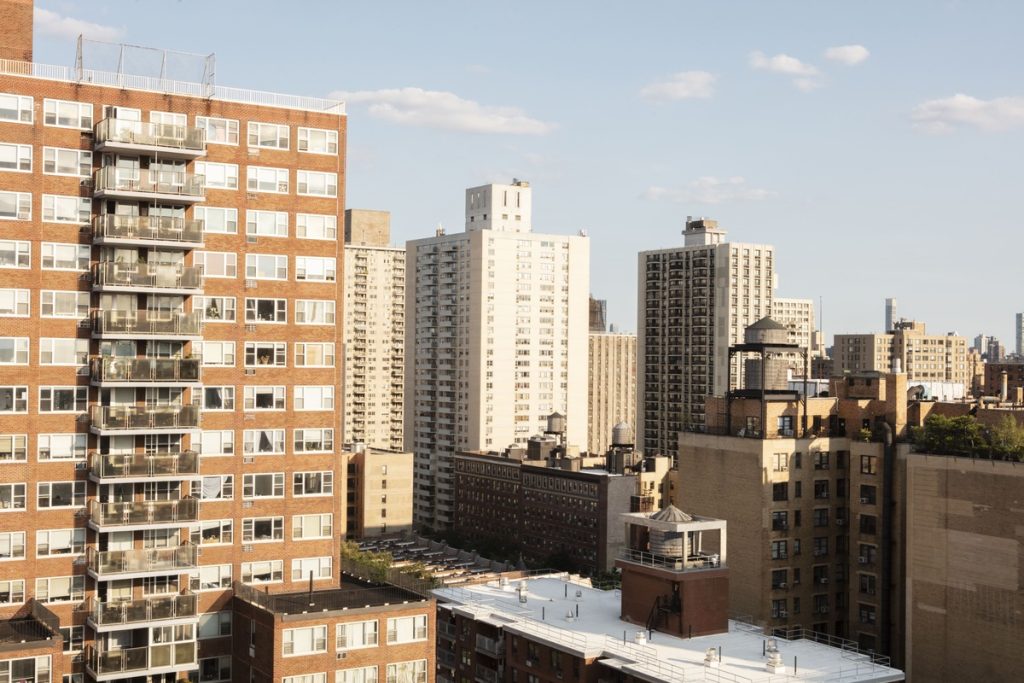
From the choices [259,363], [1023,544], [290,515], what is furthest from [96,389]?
[1023,544]

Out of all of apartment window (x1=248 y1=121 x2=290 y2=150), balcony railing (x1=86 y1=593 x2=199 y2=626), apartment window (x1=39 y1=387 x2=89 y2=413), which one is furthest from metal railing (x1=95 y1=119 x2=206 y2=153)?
balcony railing (x1=86 y1=593 x2=199 y2=626)

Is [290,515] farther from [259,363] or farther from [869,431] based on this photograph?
[869,431]

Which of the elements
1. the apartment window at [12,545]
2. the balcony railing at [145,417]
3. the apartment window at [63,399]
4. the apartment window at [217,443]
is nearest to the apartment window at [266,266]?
the balcony railing at [145,417]

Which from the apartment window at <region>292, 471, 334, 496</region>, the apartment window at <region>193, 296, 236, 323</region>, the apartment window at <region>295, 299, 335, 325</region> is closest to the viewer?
the apartment window at <region>193, 296, 236, 323</region>

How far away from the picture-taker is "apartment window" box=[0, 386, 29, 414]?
6300 cm

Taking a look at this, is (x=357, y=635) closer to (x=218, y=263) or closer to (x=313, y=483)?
(x=313, y=483)

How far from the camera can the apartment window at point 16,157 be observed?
206 ft

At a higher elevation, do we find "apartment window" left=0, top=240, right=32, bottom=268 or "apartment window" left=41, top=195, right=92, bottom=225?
"apartment window" left=41, top=195, right=92, bottom=225

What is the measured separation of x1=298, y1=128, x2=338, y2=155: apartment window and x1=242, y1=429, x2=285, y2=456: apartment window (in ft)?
56.9

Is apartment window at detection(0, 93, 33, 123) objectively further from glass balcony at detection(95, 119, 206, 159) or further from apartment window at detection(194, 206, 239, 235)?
apartment window at detection(194, 206, 239, 235)

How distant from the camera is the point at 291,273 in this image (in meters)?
70.5

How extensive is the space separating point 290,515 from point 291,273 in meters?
14.8

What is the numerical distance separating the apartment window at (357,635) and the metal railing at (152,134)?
28.7m

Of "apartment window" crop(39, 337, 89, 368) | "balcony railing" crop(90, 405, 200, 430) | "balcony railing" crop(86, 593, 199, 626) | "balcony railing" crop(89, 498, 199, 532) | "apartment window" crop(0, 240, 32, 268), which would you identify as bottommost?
"balcony railing" crop(86, 593, 199, 626)
